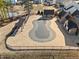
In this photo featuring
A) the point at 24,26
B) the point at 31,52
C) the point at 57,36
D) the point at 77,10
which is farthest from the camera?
the point at 77,10

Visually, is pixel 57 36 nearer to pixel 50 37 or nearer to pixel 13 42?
pixel 50 37

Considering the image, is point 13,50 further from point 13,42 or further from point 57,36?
point 57,36

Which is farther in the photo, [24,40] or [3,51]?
[24,40]

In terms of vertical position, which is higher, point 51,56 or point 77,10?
point 77,10

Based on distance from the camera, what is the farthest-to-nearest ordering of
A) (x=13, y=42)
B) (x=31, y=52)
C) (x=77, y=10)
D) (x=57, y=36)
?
(x=77, y=10)
(x=57, y=36)
(x=13, y=42)
(x=31, y=52)

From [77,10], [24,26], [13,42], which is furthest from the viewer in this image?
[77,10]

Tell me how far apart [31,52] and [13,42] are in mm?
2206

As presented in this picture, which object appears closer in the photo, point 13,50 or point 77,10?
point 13,50

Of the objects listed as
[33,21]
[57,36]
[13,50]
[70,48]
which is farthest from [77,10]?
[13,50]

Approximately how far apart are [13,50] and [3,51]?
0.86 metres

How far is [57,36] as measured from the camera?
18766 millimetres

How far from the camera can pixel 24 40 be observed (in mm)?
17938

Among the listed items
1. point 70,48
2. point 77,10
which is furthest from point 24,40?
point 77,10

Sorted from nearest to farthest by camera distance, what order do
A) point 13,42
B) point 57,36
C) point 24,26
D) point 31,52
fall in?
point 31,52 < point 13,42 < point 57,36 < point 24,26
